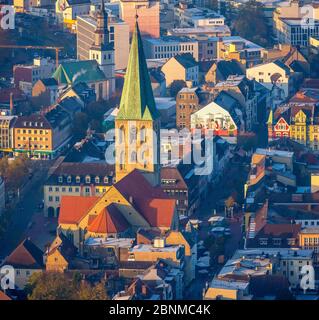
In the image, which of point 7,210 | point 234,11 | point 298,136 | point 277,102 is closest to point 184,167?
point 7,210

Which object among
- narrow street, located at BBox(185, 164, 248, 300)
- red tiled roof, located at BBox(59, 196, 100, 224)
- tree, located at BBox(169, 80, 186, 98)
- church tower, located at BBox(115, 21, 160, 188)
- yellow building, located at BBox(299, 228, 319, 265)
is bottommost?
tree, located at BBox(169, 80, 186, 98)

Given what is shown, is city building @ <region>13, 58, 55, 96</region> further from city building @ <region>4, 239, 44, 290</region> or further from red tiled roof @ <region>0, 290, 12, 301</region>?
red tiled roof @ <region>0, 290, 12, 301</region>

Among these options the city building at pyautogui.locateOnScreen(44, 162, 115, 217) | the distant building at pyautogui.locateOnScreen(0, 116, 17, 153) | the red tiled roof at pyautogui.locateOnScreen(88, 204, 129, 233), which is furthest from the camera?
the distant building at pyautogui.locateOnScreen(0, 116, 17, 153)

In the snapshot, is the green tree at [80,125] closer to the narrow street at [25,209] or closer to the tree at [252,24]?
the narrow street at [25,209]

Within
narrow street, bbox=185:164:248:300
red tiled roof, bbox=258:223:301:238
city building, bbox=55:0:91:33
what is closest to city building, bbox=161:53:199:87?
narrow street, bbox=185:164:248:300

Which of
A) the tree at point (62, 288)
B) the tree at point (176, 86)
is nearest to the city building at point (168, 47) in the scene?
the tree at point (176, 86)

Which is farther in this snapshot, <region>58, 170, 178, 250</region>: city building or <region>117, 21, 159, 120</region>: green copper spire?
<region>117, 21, 159, 120</region>: green copper spire
